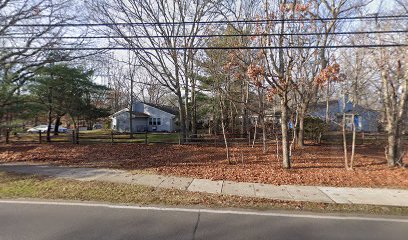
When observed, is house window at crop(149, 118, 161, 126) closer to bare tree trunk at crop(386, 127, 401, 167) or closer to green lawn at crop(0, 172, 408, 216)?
green lawn at crop(0, 172, 408, 216)

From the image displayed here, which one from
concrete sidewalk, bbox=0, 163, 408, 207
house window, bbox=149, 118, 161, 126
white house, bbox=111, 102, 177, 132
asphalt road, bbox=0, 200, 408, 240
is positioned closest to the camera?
asphalt road, bbox=0, 200, 408, 240

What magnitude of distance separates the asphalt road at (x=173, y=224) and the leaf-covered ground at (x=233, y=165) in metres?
3.39

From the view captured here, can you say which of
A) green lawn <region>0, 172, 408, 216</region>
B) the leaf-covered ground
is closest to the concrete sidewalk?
green lawn <region>0, 172, 408, 216</region>

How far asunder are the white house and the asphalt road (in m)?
33.4

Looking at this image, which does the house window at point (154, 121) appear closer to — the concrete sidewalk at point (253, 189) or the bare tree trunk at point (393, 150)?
the concrete sidewalk at point (253, 189)

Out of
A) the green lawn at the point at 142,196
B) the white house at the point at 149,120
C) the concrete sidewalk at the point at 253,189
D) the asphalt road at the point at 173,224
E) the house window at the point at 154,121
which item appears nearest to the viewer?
the asphalt road at the point at 173,224

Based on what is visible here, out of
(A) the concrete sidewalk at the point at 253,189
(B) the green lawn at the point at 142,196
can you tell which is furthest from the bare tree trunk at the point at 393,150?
(B) the green lawn at the point at 142,196

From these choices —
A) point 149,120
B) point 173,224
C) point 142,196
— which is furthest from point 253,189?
point 149,120

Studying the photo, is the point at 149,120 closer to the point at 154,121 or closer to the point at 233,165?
the point at 154,121

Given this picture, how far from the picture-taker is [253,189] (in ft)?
25.7

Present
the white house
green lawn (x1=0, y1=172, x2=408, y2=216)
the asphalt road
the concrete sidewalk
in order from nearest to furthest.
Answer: the asphalt road → green lawn (x1=0, y1=172, x2=408, y2=216) → the concrete sidewalk → the white house

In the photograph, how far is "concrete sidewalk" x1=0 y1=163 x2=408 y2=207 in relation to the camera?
690 centimetres

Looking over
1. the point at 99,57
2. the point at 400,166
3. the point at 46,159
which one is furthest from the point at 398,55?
the point at 99,57

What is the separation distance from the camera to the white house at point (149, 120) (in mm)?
38938
